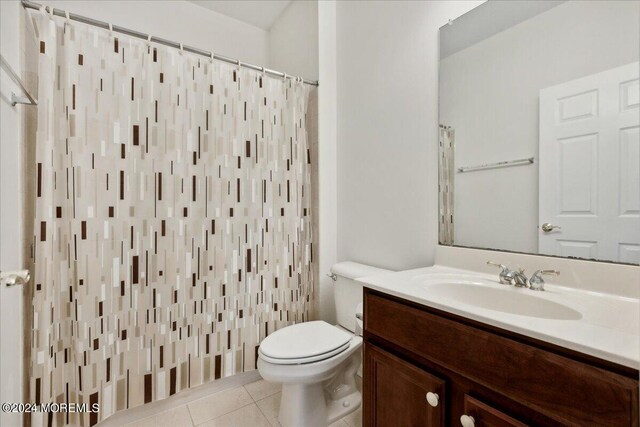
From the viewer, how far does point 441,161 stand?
137 cm

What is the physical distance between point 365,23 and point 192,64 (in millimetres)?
1063

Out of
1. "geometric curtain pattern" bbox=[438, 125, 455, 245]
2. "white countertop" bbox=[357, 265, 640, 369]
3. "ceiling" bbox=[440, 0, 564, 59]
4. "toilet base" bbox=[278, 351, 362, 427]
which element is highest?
"ceiling" bbox=[440, 0, 564, 59]

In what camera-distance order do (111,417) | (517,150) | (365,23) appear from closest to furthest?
(517,150), (111,417), (365,23)

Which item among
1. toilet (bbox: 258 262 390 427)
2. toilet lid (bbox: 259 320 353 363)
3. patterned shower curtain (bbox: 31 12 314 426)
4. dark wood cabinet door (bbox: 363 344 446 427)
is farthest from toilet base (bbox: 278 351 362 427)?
patterned shower curtain (bbox: 31 12 314 426)

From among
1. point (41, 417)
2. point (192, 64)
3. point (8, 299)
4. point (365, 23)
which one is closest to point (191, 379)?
point (41, 417)

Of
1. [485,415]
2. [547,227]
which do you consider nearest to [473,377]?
[485,415]

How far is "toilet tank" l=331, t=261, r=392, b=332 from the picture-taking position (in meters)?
1.62

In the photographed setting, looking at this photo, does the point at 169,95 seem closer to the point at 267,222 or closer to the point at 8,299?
the point at 267,222

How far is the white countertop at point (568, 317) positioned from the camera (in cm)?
56

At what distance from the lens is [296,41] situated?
2191 millimetres

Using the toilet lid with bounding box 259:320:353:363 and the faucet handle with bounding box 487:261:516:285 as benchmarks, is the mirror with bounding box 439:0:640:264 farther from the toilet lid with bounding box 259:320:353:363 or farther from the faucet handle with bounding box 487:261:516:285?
the toilet lid with bounding box 259:320:353:363

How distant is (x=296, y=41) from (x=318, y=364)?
7.18ft

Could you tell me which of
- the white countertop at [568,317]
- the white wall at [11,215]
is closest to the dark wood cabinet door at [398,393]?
the white countertop at [568,317]

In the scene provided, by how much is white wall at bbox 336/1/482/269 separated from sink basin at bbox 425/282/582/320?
34cm
